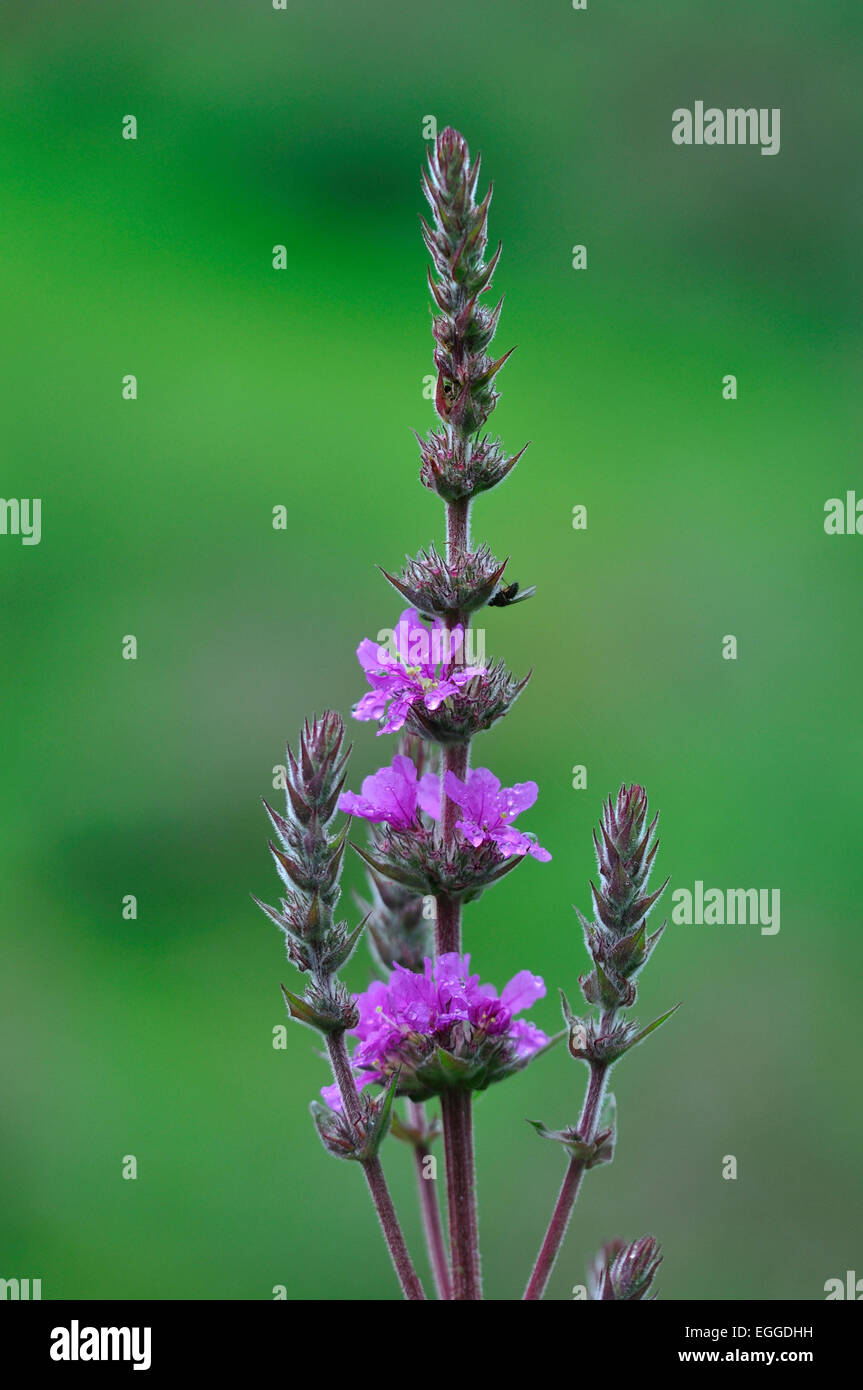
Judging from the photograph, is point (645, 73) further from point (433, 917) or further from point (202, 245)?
point (433, 917)

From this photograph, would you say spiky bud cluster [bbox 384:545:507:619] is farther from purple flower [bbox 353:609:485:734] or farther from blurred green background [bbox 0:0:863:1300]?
blurred green background [bbox 0:0:863:1300]

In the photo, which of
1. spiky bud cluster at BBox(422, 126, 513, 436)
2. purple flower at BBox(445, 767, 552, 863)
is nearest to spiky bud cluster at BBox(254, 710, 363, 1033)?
purple flower at BBox(445, 767, 552, 863)

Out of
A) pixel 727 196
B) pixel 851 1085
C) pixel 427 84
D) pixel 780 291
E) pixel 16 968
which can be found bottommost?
pixel 851 1085

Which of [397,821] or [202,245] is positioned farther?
[202,245]

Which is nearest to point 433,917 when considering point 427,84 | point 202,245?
point 202,245

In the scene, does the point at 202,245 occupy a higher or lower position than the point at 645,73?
lower

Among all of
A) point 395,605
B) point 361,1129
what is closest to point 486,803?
point 361,1129
